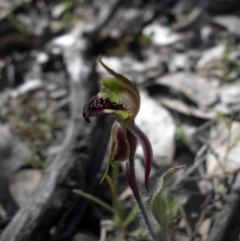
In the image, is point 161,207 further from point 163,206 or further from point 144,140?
point 144,140

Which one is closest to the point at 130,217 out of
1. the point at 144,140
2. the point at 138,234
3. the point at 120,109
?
the point at 138,234

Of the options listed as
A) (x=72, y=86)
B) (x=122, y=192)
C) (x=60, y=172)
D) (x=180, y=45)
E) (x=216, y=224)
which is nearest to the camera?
(x=216, y=224)

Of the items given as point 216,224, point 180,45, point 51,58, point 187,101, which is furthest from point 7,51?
point 216,224

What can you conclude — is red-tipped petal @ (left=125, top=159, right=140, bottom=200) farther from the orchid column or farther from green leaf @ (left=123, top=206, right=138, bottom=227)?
green leaf @ (left=123, top=206, right=138, bottom=227)

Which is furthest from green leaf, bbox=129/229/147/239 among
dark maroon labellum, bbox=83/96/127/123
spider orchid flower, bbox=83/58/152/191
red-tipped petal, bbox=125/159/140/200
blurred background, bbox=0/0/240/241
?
dark maroon labellum, bbox=83/96/127/123

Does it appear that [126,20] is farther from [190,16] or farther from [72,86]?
[72,86]

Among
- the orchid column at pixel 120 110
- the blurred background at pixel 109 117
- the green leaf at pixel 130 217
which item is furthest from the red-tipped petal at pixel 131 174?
the green leaf at pixel 130 217

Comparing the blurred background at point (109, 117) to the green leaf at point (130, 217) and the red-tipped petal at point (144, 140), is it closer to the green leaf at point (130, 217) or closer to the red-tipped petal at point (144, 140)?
Result: the green leaf at point (130, 217)
